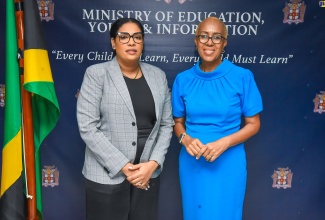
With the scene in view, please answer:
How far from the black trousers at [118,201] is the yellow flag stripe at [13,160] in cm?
36

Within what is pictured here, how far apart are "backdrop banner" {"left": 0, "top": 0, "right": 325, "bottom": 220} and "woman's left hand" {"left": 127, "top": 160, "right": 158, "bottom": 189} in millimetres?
816

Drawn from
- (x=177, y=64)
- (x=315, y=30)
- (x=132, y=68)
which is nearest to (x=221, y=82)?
(x=132, y=68)

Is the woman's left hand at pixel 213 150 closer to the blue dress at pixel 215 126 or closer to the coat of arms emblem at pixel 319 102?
the blue dress at pixel 215 126

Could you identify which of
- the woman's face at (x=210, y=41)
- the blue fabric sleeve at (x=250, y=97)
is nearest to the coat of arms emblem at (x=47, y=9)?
the woman's face at (x=210, y=41)

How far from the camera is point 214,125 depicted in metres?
1.94

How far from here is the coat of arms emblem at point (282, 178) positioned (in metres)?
2.69

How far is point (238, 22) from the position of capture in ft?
8.05

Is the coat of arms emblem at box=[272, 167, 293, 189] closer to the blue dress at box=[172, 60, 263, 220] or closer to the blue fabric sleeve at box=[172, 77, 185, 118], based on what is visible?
the blue dress at box=[172, 60, 263, 220]

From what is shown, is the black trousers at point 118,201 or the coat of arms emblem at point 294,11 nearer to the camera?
the black trousers at point 118,201

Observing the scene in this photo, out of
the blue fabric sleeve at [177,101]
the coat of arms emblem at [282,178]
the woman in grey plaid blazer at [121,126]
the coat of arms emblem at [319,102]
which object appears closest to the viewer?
the woman in grey plaid blazer at [121,126]

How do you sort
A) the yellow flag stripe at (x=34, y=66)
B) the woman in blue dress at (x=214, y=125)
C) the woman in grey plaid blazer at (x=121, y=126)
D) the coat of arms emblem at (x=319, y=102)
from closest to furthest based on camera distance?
1. the yellow flag stripe at (x=34, y=66)
2. the woman in grey plaid blazer at (x=121, y=126)
3. the woman in blue dress at (x=214, y=125)
4. the coat of arms emblem at (x=319, y=102)

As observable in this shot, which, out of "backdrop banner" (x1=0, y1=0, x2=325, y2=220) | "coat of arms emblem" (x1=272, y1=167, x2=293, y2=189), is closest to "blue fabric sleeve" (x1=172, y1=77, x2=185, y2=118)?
"backdrop banner" (x1=0, y1=0, x2=325, y2=220)

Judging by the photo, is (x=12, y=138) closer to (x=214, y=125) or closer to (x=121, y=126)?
(x=121, y=126)

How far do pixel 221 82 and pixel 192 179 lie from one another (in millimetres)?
584
